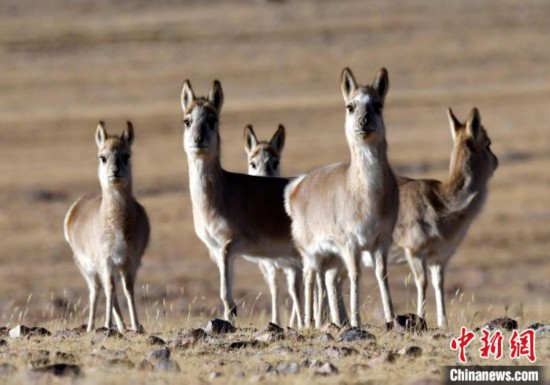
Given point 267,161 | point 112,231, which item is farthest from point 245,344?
point 267,161

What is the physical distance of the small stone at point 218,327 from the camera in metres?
10.9

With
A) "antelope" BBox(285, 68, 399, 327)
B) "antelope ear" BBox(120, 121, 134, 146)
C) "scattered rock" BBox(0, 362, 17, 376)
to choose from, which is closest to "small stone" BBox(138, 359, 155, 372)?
"scattered rock" BBox(0, 362, 17, 376)

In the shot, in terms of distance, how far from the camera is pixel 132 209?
13672 mm

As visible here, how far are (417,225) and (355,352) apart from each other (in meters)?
4.14

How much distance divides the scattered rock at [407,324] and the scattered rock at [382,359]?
159cm

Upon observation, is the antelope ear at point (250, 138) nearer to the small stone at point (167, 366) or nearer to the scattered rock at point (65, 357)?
the scattered rock at point (65, 357)

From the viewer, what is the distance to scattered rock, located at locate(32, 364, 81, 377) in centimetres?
855

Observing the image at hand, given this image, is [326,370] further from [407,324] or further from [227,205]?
[227,205]

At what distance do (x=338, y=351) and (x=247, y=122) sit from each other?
150 feet

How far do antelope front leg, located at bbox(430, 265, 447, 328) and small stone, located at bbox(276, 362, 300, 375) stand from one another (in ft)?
12.1

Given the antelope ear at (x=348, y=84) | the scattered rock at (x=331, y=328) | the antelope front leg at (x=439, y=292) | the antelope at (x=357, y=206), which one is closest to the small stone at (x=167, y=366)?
the scattered rock at (x=331, y=328)

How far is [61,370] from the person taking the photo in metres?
8.61

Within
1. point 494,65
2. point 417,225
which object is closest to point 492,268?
point 417,225

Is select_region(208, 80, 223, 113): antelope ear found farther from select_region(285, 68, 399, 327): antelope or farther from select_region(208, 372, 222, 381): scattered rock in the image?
select_region(208, 372, 222, 381): scattered rock
